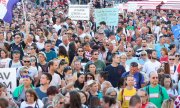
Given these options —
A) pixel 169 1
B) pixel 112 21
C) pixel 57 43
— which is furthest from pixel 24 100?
pixel 169 1

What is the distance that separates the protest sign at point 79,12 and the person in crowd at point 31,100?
10.5 metres

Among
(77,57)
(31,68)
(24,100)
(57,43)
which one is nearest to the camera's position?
(24,100)

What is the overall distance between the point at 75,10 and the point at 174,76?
8285 mm

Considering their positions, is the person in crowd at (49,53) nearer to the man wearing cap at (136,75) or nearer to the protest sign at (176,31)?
the man wearing cap at (136,75)

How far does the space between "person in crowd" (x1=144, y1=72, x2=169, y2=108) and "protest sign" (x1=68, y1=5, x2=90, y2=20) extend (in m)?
9.56

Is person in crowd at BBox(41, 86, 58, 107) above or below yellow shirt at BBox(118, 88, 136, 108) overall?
above

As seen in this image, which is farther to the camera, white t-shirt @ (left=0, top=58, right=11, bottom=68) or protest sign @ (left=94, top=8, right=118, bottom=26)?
protest sign @ (left=94, top=8, right=118, bottom=26)

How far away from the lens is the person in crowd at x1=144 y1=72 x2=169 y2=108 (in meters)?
10.2

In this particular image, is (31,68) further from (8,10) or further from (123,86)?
Answer: (8,10)

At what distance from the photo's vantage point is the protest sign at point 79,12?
1975 cm

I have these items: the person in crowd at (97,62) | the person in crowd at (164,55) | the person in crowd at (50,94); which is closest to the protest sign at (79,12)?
the person in crowd at (164,55)

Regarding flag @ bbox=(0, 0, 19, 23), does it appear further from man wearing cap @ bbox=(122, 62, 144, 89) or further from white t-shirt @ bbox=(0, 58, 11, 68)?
man wearing cap @ bbox=(122, 62, 144, 89)

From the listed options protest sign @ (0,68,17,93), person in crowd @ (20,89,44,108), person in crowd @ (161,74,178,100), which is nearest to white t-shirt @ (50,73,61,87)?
protest sign @ (0,68,17,93)

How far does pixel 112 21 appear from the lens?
18.8 m
